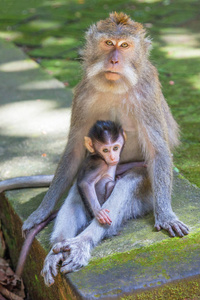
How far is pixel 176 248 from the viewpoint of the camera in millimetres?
2936

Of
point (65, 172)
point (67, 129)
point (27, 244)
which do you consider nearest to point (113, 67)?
point (65, 172)

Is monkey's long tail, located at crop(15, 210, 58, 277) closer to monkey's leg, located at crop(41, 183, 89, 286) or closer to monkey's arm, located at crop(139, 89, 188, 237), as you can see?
monkey's leg, located at crop(41, 183, 89, 286)

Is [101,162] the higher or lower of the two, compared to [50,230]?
higher

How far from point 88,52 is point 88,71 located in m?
0.17

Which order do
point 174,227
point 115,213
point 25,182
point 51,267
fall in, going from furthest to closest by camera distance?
point 25,182 < point 115,213 < point 174,227 < point 51,267

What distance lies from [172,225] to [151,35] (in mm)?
4688

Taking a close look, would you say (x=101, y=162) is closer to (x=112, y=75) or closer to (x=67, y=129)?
(x=112, y=75)

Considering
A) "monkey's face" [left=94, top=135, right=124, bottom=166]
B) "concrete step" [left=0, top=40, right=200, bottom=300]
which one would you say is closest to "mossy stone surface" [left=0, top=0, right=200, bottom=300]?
"concrete step" [left=0, top=40, right=200, bottom=300]

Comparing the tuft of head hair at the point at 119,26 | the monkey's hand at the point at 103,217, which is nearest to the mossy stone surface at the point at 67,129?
the monkey's hand at the point at 103,217

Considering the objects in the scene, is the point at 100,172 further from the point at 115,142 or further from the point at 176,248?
the point at 176,248

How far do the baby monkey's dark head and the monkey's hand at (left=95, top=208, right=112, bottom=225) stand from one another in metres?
0.40

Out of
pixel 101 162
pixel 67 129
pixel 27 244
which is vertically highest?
pixel 101 162

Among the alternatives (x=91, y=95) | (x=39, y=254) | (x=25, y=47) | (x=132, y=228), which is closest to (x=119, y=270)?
(x=132, y=228)

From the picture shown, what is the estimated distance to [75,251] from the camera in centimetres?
294
